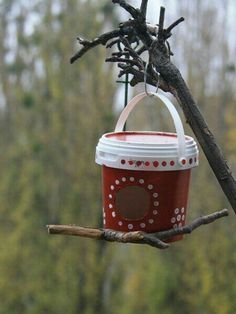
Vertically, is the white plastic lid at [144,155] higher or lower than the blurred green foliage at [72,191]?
higher

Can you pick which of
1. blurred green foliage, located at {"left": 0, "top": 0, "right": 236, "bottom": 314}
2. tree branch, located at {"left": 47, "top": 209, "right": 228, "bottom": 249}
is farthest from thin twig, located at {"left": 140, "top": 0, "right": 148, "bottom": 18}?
blurred green foliage, located at {"left": 0, "top": 0, "right": 236, "bottom": 314}

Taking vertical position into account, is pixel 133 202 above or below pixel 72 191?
above

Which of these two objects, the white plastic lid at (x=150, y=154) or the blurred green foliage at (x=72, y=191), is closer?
the white plastic lid at (x=150, y=154)

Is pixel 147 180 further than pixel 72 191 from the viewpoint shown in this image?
No

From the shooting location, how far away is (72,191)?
3.93m

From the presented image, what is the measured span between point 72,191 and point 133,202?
326 centimetres

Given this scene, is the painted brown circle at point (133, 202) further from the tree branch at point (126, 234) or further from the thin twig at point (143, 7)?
the thin twig at point (143, 7)

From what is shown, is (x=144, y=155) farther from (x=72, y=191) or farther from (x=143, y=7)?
(x=72, y=191)

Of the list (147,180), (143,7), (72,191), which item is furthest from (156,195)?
(72,191)

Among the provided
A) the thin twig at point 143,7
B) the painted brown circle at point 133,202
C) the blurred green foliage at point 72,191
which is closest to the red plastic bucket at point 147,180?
the painted brown circle at point 133,202

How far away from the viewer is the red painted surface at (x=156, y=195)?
670mm

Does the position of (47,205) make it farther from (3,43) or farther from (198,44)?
(198,44)

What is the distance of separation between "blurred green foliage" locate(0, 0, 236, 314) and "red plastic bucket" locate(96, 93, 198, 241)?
8.58 ft

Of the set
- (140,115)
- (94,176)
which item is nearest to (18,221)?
(94,176)
